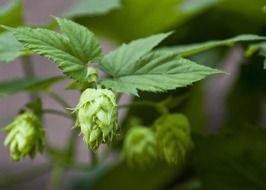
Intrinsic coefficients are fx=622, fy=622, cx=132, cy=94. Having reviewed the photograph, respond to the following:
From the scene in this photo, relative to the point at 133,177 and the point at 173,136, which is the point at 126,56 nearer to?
the point at 173,136

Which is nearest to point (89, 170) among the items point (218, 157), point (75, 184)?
point (75, 184)

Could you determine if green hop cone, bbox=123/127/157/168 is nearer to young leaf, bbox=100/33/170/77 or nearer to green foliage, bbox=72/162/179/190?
young leaf, bbox=100/33/170/77

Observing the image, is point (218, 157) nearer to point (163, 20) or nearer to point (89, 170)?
point (163, 20)

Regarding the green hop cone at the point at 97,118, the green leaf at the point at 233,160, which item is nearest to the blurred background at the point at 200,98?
the green leaf at the point at 233,160

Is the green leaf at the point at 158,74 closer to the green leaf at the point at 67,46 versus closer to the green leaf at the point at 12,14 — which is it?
the green leaf at the point at 67,46

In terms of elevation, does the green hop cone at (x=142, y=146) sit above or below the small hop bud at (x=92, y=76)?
below

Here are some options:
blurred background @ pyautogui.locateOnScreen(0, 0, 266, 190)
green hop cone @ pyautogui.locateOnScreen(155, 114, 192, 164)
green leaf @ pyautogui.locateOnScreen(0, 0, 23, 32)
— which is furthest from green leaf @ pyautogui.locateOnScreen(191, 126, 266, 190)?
green leaf @ pyautogui.locateOnScreen(0, 0, 23, 32)
